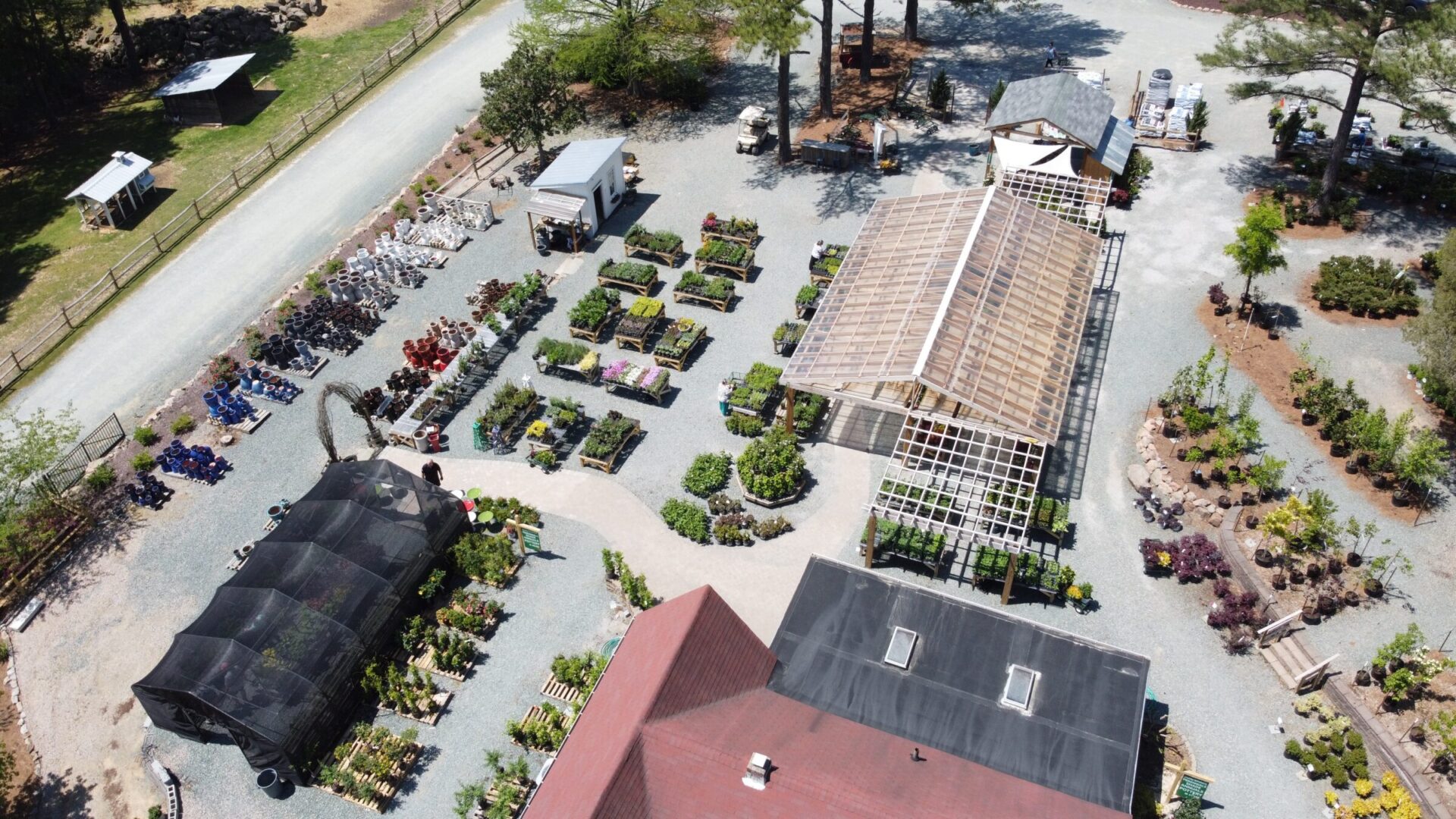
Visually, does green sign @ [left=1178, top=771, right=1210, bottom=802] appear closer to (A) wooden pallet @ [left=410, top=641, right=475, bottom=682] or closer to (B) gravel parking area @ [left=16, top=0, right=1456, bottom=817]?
A: (B) gravel parking area @ [left=16, top=0, right=1456, bottom=817]

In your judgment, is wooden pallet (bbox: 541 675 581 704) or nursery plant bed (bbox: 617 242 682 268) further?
nursery plant bed (bbox: 617 242 682 268)

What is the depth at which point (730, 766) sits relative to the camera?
68.9ft

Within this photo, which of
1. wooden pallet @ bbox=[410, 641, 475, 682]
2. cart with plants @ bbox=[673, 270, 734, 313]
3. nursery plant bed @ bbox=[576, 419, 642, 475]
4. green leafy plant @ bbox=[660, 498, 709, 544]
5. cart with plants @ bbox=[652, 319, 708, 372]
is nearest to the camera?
wooden pallet @ bbox=[410, 641, 475, 682]

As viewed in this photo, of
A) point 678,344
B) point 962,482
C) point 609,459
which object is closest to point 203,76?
point 678,344

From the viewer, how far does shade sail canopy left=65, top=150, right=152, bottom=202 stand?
155 feet

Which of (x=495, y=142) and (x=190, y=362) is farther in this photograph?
(x=495, y=142)

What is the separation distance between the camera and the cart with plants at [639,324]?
37.5 meters

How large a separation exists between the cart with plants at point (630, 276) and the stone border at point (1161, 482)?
19.2 meters

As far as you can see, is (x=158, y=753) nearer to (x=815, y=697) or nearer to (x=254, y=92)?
(x=815, y=697)

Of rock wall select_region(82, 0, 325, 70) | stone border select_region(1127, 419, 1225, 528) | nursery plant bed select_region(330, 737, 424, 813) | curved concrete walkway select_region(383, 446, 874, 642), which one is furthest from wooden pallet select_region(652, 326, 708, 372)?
rock wall select_region(82, 0, 325, 70)

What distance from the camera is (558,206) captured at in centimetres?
4188

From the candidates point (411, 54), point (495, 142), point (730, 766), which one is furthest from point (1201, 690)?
point (411, 54)

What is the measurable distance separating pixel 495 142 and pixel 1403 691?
145 ft

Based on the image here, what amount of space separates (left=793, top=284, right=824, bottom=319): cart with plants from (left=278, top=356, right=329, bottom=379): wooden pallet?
18279 millimetres
